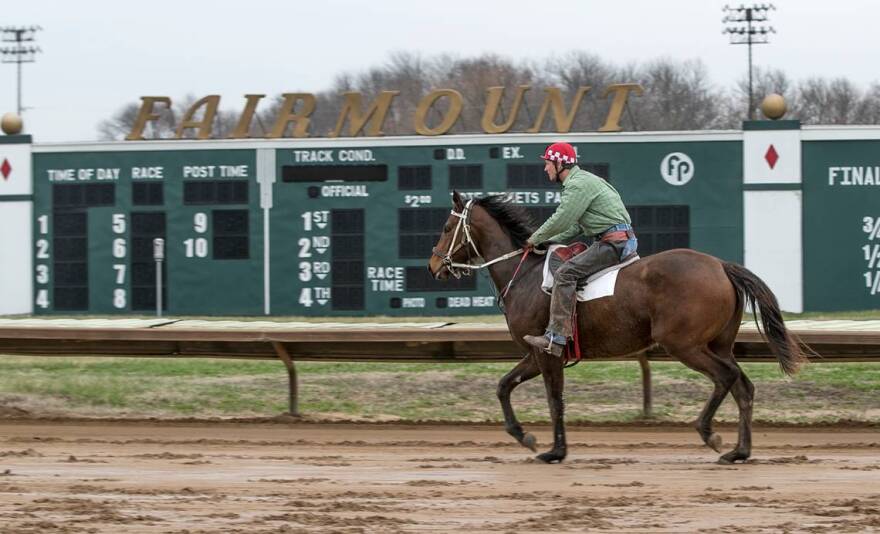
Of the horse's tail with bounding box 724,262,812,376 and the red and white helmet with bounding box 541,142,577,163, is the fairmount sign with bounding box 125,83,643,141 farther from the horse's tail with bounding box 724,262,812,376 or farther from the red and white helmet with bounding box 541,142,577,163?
the horse's tail with bounding box 724,262,812,376

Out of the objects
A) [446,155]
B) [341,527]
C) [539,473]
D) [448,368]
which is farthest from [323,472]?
[446,155]

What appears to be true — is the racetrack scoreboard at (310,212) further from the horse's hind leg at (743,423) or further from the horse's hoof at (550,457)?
the horse's hoof at (550,457)

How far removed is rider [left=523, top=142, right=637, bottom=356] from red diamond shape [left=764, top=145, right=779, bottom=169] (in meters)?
12.2

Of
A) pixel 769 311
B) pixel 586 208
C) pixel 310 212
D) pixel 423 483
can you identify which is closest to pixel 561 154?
pixel 586 208

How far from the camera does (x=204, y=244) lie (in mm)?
21938

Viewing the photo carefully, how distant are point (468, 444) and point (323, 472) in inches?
76.6

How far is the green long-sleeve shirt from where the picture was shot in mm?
9781

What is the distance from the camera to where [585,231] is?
1001 centimetres

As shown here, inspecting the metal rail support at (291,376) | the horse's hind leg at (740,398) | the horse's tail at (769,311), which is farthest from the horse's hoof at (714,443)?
the metal rail support at (291,376)

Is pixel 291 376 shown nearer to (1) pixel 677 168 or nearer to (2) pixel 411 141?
(2) pixel 411 141

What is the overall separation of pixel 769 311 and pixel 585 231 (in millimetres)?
1405

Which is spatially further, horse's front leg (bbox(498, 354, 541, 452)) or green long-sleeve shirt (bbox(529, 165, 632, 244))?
horse's front leg (bbox(498, 354, 541, 452))

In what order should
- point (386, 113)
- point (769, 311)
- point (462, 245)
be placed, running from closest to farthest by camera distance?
point (769, 311)
point (462, 245)
point (386, 113)

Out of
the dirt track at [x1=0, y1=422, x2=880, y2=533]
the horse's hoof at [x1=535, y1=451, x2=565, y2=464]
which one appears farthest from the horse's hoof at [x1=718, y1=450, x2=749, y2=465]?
the horse's hoof at [x1=535, y1=451, x2=565, y2=464]
